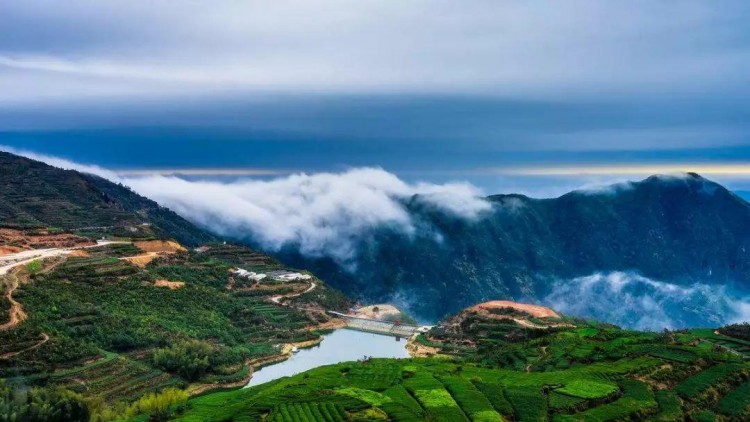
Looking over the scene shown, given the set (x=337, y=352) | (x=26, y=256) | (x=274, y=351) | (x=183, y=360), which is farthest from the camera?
(x=26, y=256)

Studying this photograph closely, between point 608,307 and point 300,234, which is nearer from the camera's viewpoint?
point 608,307

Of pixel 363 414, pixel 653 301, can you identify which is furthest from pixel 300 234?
pixel 363 414

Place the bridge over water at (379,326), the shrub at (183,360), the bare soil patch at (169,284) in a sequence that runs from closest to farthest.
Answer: the shrub at (183,360) → the bare soil patch at (169,284) → the bridge over water at (379,326)

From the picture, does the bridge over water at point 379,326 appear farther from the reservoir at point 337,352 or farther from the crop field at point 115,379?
the crop field at point 115,379

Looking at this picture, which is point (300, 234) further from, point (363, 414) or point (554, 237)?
point (363, 414)

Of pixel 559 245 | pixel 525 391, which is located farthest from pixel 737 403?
pixel 559 245

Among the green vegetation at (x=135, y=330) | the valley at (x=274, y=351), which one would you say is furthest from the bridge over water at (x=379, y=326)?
the green vegetation at (x=135, y=330)

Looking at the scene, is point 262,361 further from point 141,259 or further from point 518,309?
point 518,309
